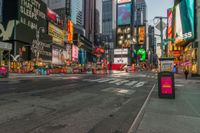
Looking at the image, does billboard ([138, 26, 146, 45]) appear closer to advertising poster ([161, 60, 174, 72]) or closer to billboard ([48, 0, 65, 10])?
billboard ([48, 0, 65, 10])

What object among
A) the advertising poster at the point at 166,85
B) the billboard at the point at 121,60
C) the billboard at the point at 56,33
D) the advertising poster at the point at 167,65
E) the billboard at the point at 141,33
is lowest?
the advertising poster at the point at 166,85

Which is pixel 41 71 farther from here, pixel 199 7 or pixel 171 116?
pixel 171 116

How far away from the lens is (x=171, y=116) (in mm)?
6855

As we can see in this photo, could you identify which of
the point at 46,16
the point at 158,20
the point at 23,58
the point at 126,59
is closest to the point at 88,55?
the point at 126,59

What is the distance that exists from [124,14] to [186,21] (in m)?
82.1

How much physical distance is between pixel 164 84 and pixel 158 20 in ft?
19.1

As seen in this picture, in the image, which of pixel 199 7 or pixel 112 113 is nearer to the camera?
pixel 112 113

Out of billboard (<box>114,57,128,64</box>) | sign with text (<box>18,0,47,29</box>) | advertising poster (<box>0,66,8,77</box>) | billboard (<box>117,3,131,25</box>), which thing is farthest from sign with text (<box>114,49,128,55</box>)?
advertising poster (<box>0,66,8,77</box>)

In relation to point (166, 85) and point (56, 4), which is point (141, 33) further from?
point (166, 85)

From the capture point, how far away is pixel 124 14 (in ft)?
419

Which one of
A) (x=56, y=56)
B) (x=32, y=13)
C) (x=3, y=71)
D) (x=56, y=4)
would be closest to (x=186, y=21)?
(x=3, y=71)

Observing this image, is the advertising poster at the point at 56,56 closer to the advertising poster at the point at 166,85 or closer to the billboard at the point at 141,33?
the billboard at the point at 141,33

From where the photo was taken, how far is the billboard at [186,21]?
44.9 metres

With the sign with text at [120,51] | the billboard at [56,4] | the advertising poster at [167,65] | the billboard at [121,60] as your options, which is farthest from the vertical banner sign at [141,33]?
the advertising poster at [167,65]
